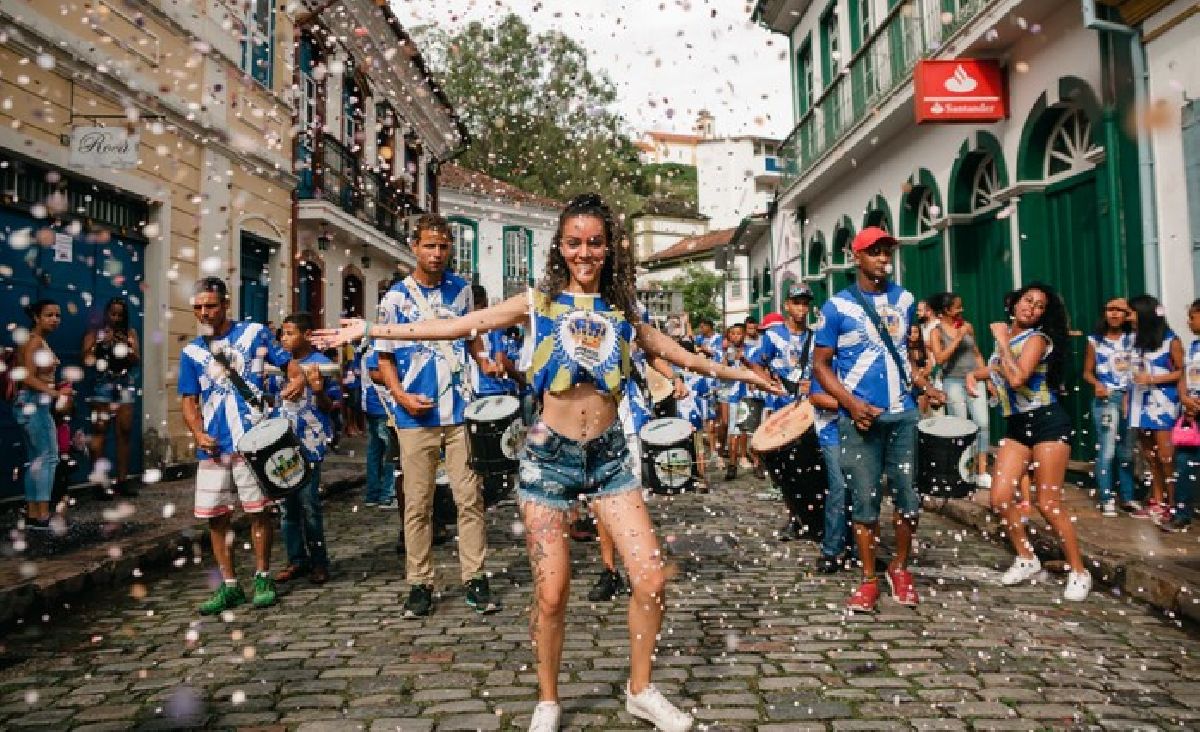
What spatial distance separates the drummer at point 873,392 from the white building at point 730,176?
4986cm

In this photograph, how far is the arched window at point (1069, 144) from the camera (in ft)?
30.1

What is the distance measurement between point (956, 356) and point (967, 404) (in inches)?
20.6

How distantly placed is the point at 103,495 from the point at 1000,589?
7.71 meters

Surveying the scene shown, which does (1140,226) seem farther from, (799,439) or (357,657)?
(357,657)

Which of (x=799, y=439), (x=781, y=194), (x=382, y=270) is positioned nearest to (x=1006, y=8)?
(x=799, y=439)

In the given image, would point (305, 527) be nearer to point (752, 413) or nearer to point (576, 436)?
point (576, 436)

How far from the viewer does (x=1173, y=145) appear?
750 cm

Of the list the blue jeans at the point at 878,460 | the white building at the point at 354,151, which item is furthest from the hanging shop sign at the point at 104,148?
the blue jeans at the point at 878,460

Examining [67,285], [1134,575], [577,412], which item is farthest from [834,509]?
[67,285]

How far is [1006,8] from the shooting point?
368 inches

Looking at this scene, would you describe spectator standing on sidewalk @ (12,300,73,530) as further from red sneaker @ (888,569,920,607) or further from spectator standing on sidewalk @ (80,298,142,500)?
red sneaker @ (888,569,920,607)

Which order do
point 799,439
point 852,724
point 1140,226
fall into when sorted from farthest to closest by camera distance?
point 1140,226, point 799,439, point 852,724

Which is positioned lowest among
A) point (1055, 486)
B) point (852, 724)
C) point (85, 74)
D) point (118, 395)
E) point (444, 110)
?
point (852, 724)

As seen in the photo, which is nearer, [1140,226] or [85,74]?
[1140,226]
